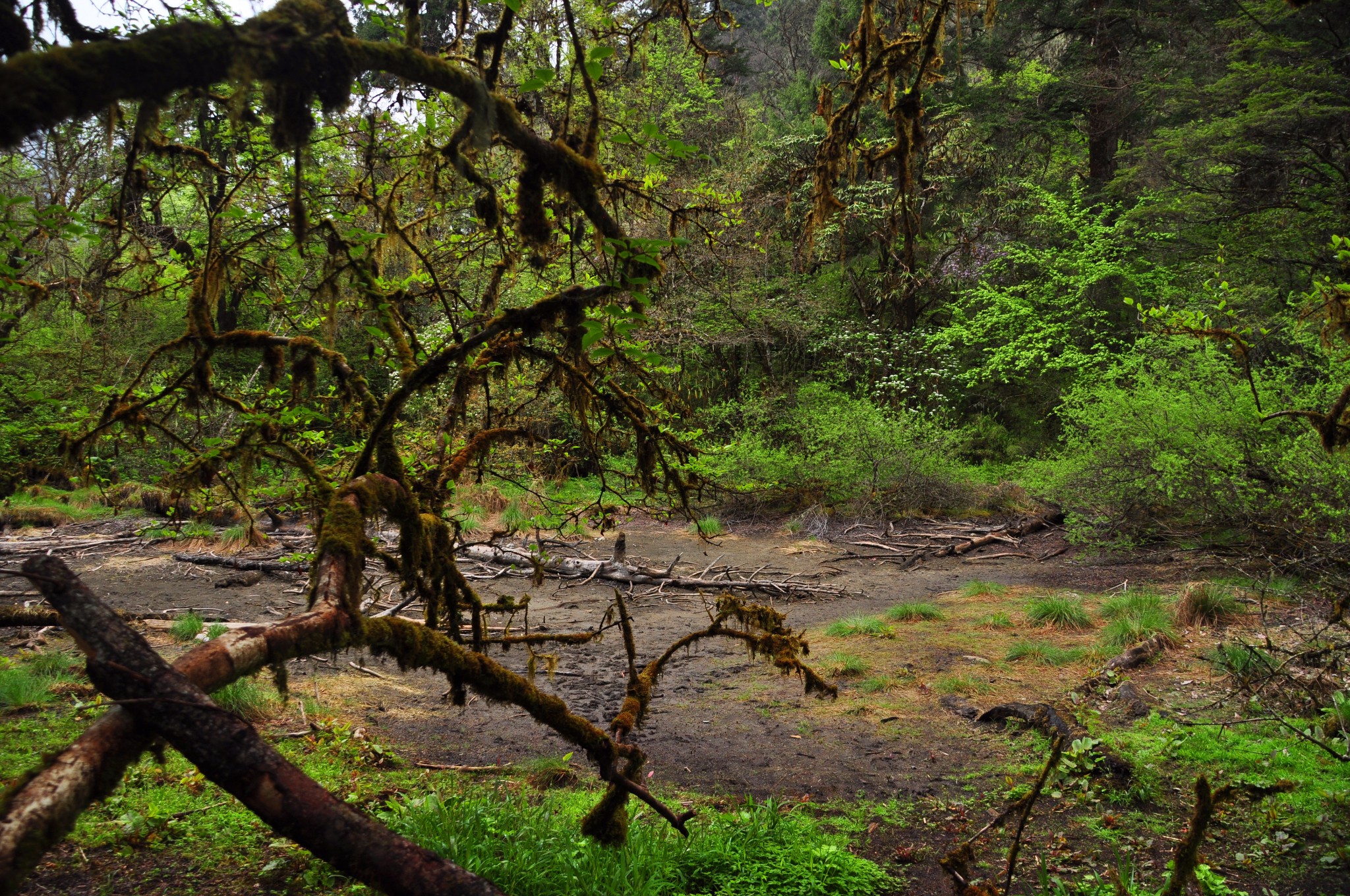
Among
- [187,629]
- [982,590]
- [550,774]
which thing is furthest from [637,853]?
[982,590]

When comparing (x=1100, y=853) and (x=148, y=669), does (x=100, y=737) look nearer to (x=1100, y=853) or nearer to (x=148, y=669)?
(x=148, y=669)

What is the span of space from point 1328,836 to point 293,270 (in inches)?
404

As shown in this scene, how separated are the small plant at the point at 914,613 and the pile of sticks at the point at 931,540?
12.3 feet

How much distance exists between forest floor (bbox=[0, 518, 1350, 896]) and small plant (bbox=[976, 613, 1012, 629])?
44 millimetres

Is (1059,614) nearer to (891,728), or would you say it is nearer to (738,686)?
(891,728)

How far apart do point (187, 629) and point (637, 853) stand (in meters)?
5.68

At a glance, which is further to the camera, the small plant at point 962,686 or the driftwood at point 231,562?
the driftwood at point 231,562

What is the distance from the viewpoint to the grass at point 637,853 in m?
3.58

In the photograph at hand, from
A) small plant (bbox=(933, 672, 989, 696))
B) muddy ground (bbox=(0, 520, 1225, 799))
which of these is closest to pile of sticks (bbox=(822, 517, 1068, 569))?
muddy ground (bbox=(0, 520, 1225, 799))

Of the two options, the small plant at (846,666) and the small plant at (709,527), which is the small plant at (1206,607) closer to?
the small plant at (846,666)

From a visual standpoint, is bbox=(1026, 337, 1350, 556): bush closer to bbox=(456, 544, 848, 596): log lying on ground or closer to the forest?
the forest

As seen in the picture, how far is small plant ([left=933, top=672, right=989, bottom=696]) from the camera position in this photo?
6957 mm

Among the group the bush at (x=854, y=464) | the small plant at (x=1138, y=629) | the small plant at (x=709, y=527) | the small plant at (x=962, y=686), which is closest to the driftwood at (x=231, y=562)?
the small plant at (x=709, y=527)

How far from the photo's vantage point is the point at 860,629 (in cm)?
904
